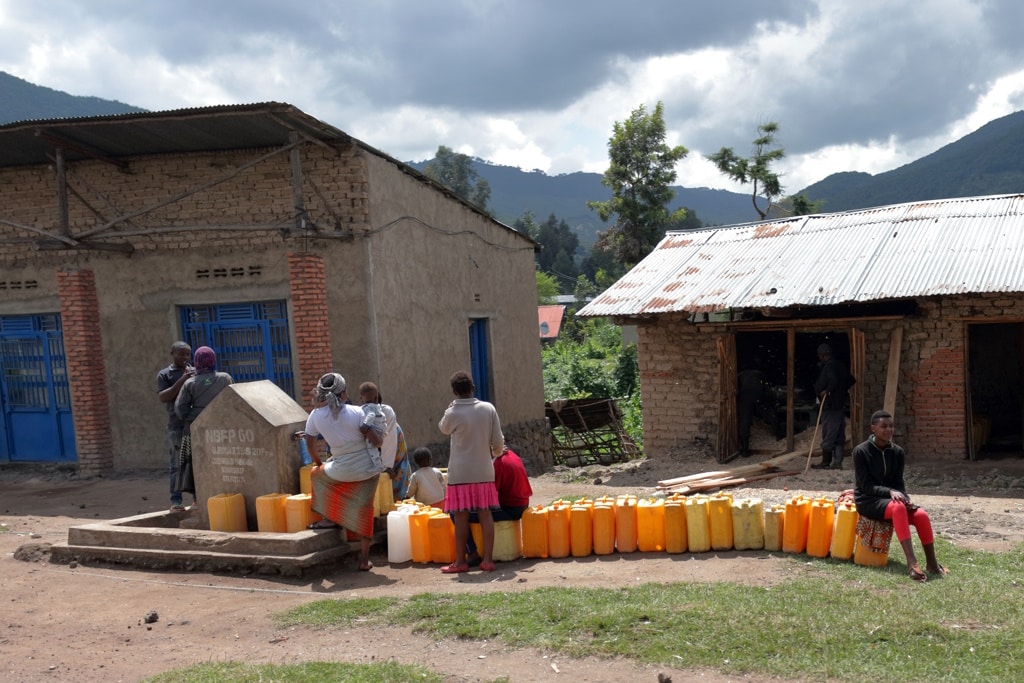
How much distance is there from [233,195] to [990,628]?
1036 cm

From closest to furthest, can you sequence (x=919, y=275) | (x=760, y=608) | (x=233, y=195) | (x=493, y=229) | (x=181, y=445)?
(x=760, y=608)
(x=181, y=445)
(x=919, y=275)
(x=233, y=195)
(x=493, y=229)

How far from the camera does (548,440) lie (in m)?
18.1

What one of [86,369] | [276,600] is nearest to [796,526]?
[276,600]

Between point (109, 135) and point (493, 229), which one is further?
point (493, 229)

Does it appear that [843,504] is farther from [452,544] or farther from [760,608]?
[452,544]

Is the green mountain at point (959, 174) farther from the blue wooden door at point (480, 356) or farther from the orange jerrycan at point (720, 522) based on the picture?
the orange jerrycan at point (720, 522)

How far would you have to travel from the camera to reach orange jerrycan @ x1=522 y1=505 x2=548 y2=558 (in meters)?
7.07

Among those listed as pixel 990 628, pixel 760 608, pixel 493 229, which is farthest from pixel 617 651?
pixel 493 229

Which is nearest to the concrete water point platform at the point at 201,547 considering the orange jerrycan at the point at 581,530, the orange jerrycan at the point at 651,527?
the orange jerrycan at the point at 581,530

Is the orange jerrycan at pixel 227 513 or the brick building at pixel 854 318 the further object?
the brick building at pixel 854 318

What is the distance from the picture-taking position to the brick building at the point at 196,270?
11633mm

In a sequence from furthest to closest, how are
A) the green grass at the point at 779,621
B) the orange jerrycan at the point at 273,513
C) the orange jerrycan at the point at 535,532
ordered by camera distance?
1. the orange jerrycan at the point at 273,513
2. the orange jerrycan at the point at 535,532
3. the green grass at the point at 779,621

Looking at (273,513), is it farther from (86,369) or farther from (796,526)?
(86,369)

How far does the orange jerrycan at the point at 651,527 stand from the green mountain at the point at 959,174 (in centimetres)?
7718
